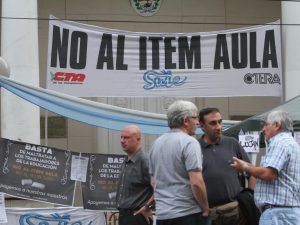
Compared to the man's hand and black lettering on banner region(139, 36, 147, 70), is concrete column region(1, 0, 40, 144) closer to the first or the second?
black lettering on banner region(139, 36, 147, 70)

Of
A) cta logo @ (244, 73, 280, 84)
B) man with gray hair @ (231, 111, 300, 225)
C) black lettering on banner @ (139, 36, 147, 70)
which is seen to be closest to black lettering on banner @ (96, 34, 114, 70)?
black lettering on banner @ (139, 36, 147, 70)

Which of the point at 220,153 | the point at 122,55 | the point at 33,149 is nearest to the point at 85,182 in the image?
the point at 33,149

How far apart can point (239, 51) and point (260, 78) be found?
64 cm

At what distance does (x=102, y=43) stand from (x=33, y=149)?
3.09m

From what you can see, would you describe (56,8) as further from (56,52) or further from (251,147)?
(251,147)

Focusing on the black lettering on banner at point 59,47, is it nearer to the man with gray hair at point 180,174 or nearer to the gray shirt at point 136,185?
the gray shirt at point 136,185

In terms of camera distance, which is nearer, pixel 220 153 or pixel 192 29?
pixel 220 153

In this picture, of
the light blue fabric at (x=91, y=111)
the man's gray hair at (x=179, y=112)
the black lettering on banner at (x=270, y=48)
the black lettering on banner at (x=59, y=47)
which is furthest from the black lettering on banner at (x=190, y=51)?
the man's gray hair at (x=179, y=112)

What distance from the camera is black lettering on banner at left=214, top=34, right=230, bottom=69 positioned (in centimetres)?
1155

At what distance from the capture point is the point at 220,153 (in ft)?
17.0

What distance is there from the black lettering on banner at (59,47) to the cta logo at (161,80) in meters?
1.49

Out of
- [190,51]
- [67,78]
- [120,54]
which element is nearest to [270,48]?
[190,51]

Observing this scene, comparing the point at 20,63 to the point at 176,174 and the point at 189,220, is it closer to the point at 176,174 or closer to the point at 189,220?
the point at 176,174

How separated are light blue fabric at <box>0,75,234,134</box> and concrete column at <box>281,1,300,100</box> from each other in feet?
13.6
